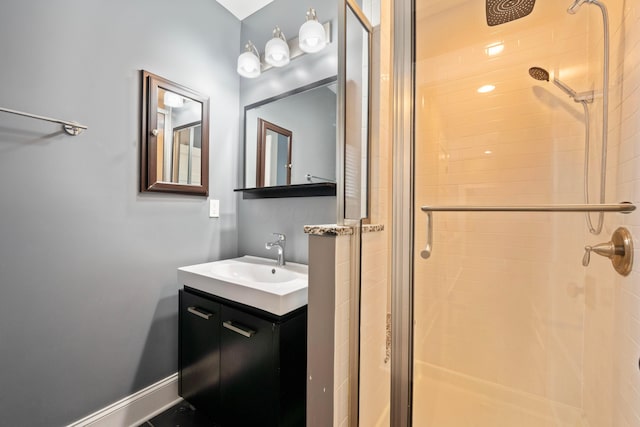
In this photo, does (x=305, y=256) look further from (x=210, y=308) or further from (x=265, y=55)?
(x=265, y=55)

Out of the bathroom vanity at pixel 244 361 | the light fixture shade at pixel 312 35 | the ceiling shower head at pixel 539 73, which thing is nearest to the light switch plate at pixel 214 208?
the bathroom vanity at pixel 244 361

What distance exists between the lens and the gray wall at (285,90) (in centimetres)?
147

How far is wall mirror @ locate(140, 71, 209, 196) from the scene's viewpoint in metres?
1.36

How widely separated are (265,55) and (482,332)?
6.83 feet

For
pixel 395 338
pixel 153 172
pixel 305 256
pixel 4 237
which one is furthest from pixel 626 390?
pixel 4 237

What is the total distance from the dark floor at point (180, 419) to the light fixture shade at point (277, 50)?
6.69 feet

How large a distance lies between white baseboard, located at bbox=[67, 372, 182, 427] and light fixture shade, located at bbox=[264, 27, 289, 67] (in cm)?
196

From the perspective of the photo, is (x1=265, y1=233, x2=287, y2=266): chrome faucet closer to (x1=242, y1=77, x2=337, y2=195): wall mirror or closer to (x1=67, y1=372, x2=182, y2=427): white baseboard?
(x1=242, y1=77, x2=337, y2=195): wall mirror

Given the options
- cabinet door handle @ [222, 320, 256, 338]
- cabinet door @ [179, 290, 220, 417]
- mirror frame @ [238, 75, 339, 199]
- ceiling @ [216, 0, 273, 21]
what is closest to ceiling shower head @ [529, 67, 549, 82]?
mirror frame @ [238, 75, 339, 199]

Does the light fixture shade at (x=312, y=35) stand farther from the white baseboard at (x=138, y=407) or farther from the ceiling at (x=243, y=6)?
the white baseboard at (x=138, y=407)

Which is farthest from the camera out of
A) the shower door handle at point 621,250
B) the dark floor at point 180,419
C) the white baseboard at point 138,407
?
the dark floor at point 180,419

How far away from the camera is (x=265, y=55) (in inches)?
65.0

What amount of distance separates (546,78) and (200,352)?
7.01 ft

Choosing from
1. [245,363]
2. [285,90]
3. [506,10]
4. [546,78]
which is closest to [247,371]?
[245,363]
